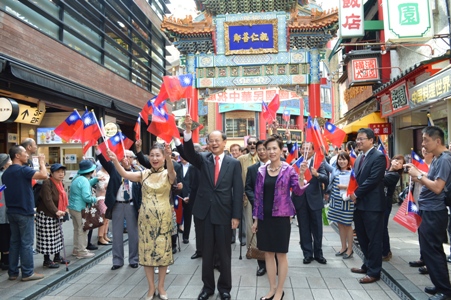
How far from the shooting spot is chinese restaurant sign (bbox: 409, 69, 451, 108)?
7.10 metres

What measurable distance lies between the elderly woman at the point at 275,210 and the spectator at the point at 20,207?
300 cm

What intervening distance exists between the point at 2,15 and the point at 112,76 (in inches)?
240

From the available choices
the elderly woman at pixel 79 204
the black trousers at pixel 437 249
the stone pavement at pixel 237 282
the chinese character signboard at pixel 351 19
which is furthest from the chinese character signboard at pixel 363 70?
the elderly woman at pixel 79 204

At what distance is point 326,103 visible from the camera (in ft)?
131

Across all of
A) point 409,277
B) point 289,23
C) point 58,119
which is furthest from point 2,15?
point 289,23

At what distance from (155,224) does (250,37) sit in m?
15.6

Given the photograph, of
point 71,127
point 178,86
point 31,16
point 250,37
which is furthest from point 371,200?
point 250,37

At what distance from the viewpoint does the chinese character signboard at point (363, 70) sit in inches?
516

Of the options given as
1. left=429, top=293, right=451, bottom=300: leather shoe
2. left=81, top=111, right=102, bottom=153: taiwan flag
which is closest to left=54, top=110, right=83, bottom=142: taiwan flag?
left=81, top=111, right=102, bottom=153: taiwan flag

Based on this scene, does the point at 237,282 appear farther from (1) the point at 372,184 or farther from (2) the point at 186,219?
(2) the point at 186,219

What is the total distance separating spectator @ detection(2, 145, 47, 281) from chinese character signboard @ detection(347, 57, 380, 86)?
1164 cm

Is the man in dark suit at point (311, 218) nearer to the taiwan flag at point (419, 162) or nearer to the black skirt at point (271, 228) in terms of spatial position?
the taiwan flag at point (419, 162)

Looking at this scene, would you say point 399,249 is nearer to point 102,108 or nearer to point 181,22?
point 102,108

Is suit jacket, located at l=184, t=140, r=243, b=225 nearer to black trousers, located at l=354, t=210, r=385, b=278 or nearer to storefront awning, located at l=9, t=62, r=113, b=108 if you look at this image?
black trousers, located at l=354, t=210, r=385, b=278
